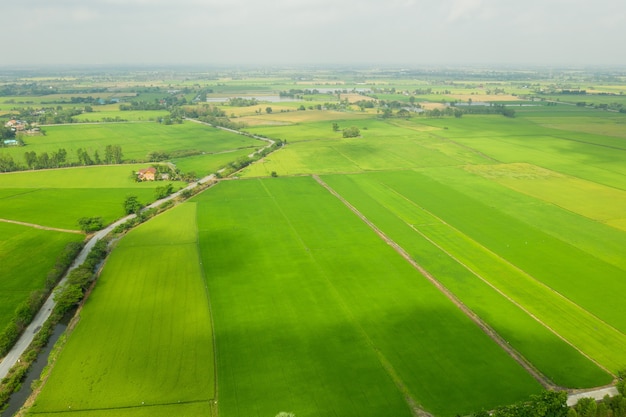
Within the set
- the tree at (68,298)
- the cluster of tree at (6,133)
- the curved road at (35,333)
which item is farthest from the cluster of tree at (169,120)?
the tree at (68,298)

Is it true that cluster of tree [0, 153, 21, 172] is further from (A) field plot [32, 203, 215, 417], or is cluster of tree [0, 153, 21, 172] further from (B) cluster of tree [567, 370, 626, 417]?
(B) cluster of tree [567, 370, 626, 417]

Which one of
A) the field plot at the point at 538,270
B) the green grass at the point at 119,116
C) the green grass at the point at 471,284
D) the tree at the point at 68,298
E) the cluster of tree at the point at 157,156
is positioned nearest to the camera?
the green grass at the point at 471,284

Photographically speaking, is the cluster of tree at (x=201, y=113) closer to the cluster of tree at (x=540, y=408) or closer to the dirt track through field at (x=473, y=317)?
the dirt track through field at (x=473, y=317)

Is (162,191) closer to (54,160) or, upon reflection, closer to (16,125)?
(54,160)

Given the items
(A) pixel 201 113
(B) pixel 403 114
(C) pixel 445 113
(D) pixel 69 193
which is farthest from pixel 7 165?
(C) pixel 445 113

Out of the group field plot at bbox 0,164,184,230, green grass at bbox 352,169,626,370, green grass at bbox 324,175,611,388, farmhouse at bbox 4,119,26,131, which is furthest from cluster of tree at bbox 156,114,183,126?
green grass at bbox 352,169,626,370

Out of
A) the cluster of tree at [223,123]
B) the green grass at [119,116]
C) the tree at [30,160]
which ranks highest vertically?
the green grass at [119,116]

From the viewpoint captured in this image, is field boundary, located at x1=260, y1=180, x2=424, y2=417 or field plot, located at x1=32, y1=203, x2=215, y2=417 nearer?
field boundary, located at x1=260, y1=180, x2=424, y2=417
